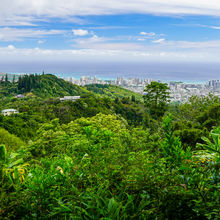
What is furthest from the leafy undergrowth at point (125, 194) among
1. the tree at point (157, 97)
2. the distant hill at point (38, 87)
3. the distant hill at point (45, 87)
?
the distant hill at point (45, 87)

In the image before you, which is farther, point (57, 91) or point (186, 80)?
point (186, 80)

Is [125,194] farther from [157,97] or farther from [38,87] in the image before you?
[38,87]

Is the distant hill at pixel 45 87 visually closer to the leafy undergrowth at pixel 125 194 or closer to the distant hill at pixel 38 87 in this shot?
the distant hill at pixel 38 87

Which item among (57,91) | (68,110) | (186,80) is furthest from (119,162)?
(186,80)

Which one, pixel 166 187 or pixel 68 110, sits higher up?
pixel 166 187

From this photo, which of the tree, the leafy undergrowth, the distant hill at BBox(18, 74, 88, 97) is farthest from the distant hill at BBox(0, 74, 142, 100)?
the leafy undergrowth

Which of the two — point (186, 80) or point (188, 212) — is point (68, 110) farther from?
point (186, 80)
